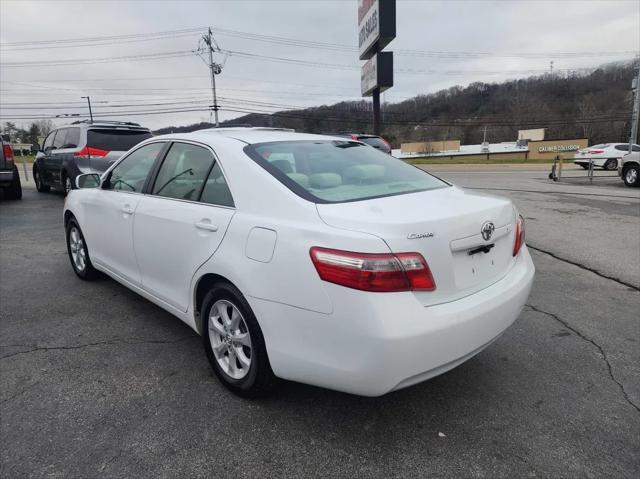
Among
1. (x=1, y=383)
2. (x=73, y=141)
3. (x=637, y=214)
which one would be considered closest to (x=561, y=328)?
(x=1, y=383)

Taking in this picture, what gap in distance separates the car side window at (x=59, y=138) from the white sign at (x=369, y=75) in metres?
15.1

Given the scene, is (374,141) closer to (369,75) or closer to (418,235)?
(369,75)

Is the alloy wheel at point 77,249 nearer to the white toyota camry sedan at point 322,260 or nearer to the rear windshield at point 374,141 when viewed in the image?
the white toyota camry sedan at point 322,260

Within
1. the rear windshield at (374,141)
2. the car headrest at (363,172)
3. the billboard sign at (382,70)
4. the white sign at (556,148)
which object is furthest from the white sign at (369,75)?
the white sign at (556,148)

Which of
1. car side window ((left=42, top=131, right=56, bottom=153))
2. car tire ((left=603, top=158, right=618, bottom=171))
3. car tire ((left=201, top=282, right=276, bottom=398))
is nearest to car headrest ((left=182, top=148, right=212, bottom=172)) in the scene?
car tire ((left=201, top=282, right=276, bottom=398))

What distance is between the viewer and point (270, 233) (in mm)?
2262

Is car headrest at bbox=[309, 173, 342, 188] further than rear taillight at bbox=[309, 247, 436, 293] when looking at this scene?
Yes

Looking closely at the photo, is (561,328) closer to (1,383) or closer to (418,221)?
(418,221)

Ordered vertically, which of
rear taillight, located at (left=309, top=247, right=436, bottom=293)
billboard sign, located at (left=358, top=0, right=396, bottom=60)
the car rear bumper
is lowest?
the car rear bumper

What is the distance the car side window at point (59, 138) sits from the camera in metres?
11.3

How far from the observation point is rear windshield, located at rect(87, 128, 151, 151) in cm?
1029

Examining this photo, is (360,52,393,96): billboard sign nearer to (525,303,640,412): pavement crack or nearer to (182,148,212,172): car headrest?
(525,303,640,412): pavement crack

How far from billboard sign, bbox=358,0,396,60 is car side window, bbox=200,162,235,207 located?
20070 mm

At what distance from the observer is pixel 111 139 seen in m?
10.5
